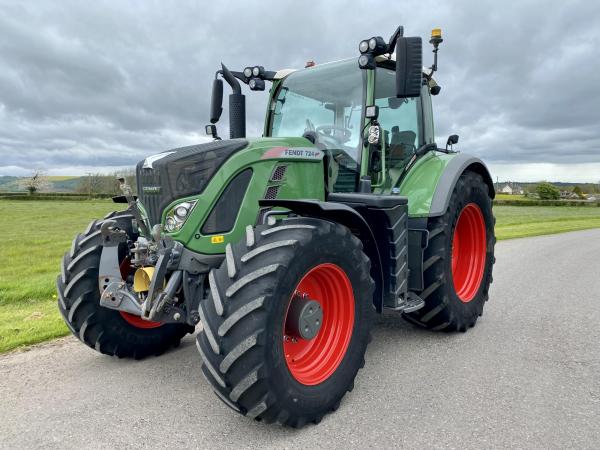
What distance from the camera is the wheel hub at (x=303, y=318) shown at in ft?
9.65

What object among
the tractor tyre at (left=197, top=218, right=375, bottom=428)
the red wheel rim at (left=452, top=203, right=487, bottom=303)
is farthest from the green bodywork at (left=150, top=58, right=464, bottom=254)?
the red wheel rim at (left=452, top=203, right=487, bottom=303)

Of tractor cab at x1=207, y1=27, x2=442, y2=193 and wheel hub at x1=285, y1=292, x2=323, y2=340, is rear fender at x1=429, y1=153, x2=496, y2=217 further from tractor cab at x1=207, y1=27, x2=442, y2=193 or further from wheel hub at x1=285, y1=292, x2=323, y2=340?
wheel hub at x1=285, y1=292, x2=323, y2=340

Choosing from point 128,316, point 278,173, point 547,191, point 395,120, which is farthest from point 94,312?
point 547,191

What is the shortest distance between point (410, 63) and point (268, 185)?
4.46ft

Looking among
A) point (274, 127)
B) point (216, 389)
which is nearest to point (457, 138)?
point (274, 127)

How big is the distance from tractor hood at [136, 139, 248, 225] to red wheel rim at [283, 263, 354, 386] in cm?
97

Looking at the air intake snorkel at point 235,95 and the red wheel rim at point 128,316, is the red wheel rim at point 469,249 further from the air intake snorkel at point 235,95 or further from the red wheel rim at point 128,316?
the red wheel rim at point 128,316

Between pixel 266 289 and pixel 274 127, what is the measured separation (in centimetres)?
242

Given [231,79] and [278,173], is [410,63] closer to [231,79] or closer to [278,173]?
[278,173]

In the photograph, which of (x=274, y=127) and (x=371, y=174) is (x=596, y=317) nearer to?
(x=371, y=174)

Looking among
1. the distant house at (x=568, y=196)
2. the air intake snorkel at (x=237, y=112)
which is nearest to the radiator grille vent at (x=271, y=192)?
the air intake snorkel at (x=237, y=112)

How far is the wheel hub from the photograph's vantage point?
2.94 m

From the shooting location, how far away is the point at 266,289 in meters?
2.53

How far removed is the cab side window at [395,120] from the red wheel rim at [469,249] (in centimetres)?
101
